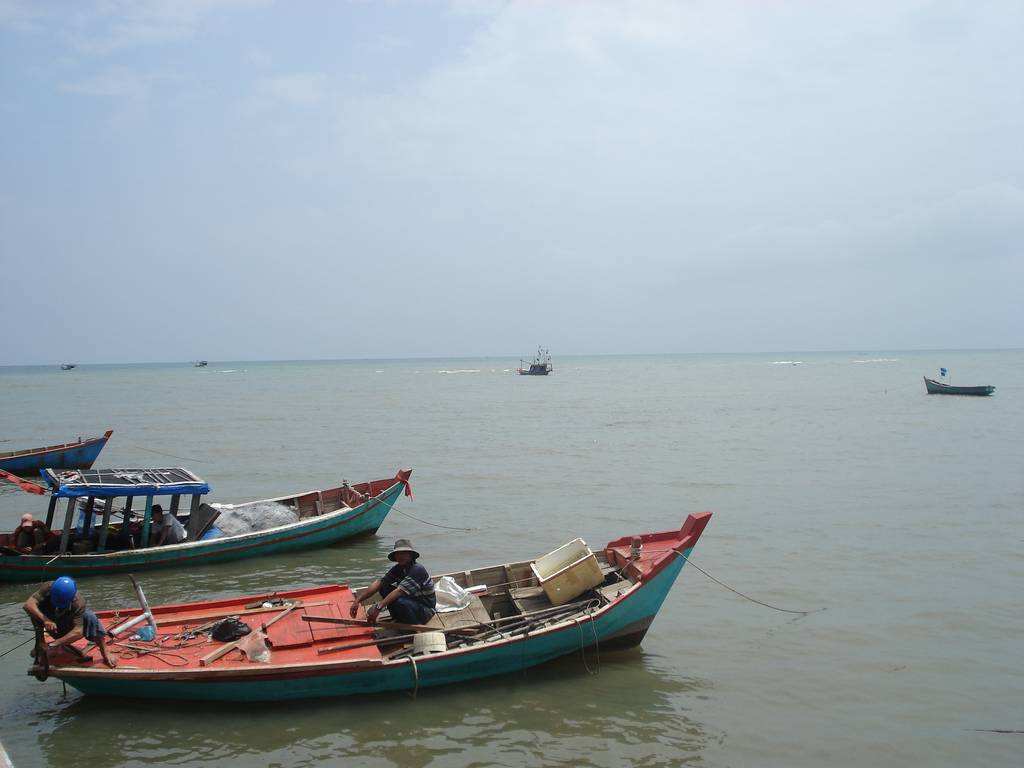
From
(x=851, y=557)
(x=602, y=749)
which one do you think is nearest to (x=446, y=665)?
(x=602, y=749)

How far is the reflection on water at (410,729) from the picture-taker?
864 cm

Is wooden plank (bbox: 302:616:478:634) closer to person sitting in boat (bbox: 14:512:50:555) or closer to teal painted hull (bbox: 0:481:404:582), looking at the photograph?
teal painted hull (bbox: 0:481:404:582)

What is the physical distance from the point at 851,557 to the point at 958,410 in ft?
124

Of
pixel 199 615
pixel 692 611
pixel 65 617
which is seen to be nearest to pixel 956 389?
pixel 692 611

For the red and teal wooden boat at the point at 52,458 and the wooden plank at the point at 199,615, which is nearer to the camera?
the wooden plank at the point at 199,615

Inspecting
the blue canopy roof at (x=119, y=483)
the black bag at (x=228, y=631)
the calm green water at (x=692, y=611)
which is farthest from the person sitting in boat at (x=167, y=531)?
the black bag at (x=228, y=631)

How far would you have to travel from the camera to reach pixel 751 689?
1029cm

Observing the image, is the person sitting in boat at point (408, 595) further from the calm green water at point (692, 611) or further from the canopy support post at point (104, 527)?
the canopy support post at point (104, 527)

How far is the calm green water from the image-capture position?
8906 mm

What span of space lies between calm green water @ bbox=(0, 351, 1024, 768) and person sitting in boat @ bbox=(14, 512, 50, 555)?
31.6 inches

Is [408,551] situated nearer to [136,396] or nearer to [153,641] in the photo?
[153,641]

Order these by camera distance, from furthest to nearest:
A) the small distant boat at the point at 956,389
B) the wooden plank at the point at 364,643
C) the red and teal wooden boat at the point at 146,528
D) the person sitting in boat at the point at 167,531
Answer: the small distant boat at the point at 956,389, the person sitting in boat at the point at 167,531, the red and teal wooden boat at the point at 146,528, the wooden plank at the point at 364,643

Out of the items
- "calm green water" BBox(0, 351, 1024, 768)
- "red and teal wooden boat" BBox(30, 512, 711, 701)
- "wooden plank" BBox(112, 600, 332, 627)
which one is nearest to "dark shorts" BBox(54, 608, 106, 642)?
"red and teal wooden boat" BBox(30, 512, 711, 701)

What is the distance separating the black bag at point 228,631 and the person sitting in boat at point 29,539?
21.9ft
